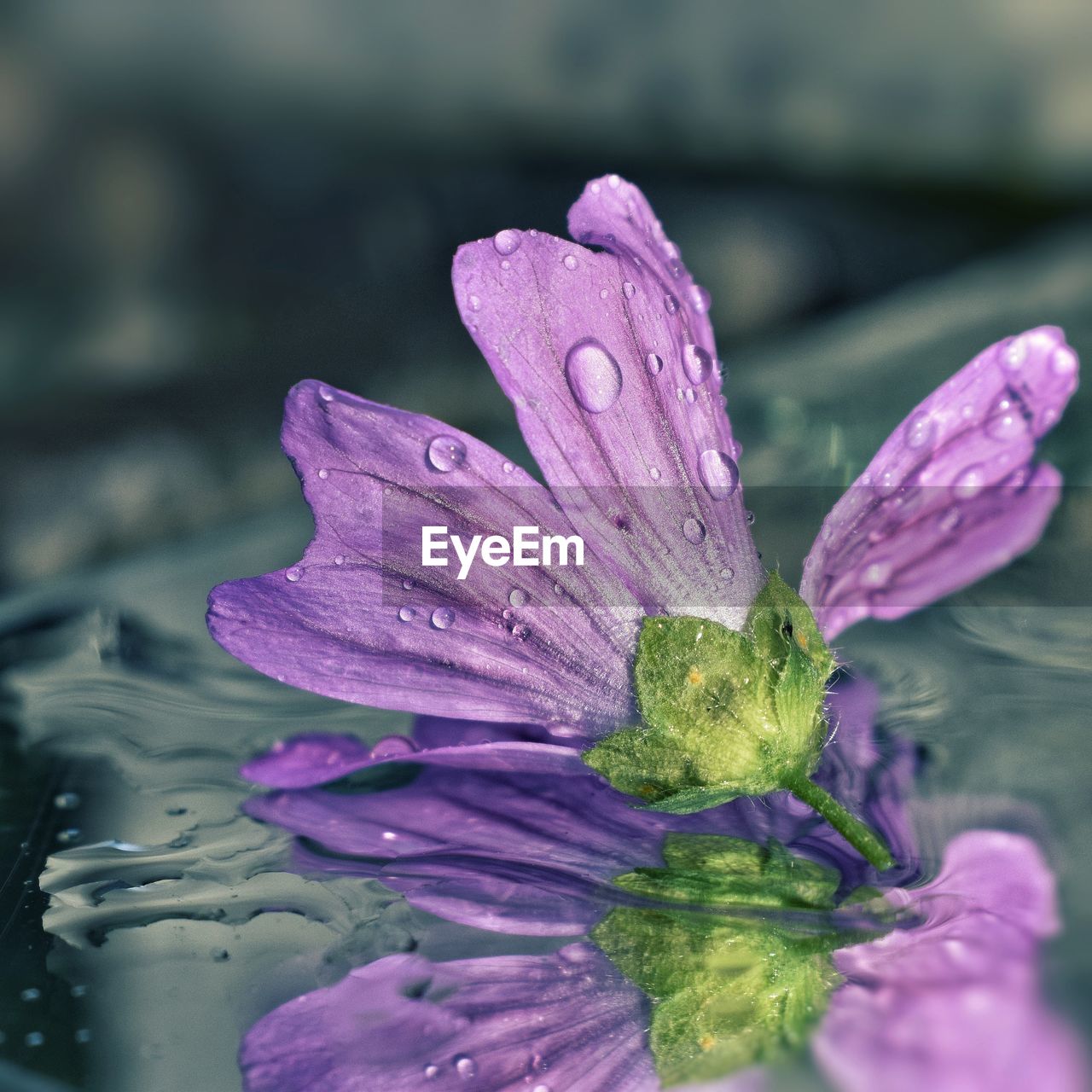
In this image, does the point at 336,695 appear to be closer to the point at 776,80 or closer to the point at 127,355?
the point at 127,355

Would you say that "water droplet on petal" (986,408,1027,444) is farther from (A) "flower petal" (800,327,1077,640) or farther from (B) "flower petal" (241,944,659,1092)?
(B) "flower petal" (241,944,659,1092)

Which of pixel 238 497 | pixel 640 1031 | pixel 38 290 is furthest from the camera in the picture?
pixel 38 290

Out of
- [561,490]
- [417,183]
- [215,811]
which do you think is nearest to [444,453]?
[561,490]

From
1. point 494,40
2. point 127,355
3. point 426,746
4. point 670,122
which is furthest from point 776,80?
point 426,746

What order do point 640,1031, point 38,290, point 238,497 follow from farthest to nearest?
point 38,290 < point 238,497 < point 640,1031

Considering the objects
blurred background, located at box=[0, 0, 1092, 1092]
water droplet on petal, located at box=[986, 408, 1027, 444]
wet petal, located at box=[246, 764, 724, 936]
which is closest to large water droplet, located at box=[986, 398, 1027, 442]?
water droplet on petal, located at box=[986, 408, 1027, 444]

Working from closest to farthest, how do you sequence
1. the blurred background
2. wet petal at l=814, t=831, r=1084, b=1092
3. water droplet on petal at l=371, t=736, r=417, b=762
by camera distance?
wet petal at l=814, t=831, r=1084, b=1092
water droplet on petal at l=371, t=736, r=417, b=762
the blurred background
